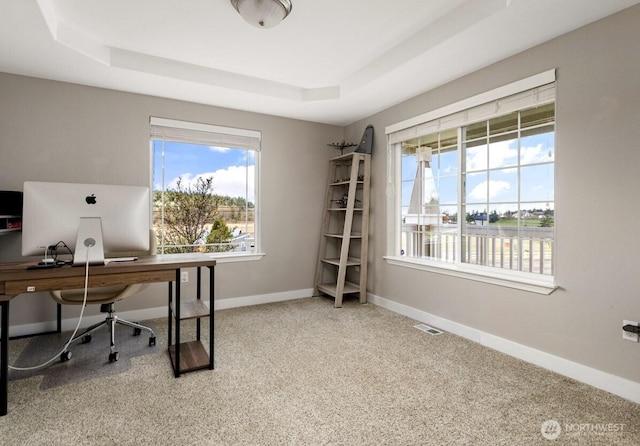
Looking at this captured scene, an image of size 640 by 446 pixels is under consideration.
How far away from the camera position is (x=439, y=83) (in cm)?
324

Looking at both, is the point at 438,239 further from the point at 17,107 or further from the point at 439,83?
the point at 17,107

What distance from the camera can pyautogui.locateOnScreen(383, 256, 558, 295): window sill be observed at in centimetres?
250

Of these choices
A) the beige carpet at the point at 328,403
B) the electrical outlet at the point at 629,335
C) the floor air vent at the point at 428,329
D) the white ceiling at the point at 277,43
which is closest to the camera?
the beige carpet at the point at 328,403

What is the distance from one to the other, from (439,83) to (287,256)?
2679mm

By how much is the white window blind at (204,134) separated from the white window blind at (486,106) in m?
1.79

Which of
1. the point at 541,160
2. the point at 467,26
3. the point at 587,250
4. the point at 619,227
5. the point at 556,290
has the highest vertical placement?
the point at 467,26

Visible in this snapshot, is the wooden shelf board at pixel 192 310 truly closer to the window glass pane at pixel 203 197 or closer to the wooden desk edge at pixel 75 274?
the wooden desk edge at pixel 75 274

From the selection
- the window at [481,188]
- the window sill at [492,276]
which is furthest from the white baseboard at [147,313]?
the window sill at [492,276]

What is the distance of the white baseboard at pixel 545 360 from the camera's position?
2.07 m

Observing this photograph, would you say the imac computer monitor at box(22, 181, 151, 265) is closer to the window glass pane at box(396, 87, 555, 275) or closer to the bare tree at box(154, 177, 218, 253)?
the bare tree at box(154, 177, 218, 253)

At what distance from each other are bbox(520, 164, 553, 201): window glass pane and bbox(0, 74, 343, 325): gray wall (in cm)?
252

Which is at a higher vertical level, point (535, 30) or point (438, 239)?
point (535, 30)

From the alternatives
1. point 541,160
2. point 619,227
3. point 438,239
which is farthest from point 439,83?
point 619,227

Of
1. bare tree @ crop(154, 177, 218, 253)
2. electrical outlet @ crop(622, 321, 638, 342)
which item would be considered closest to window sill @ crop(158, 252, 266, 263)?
bare tree @ crop(154, 177, 218, 253)
